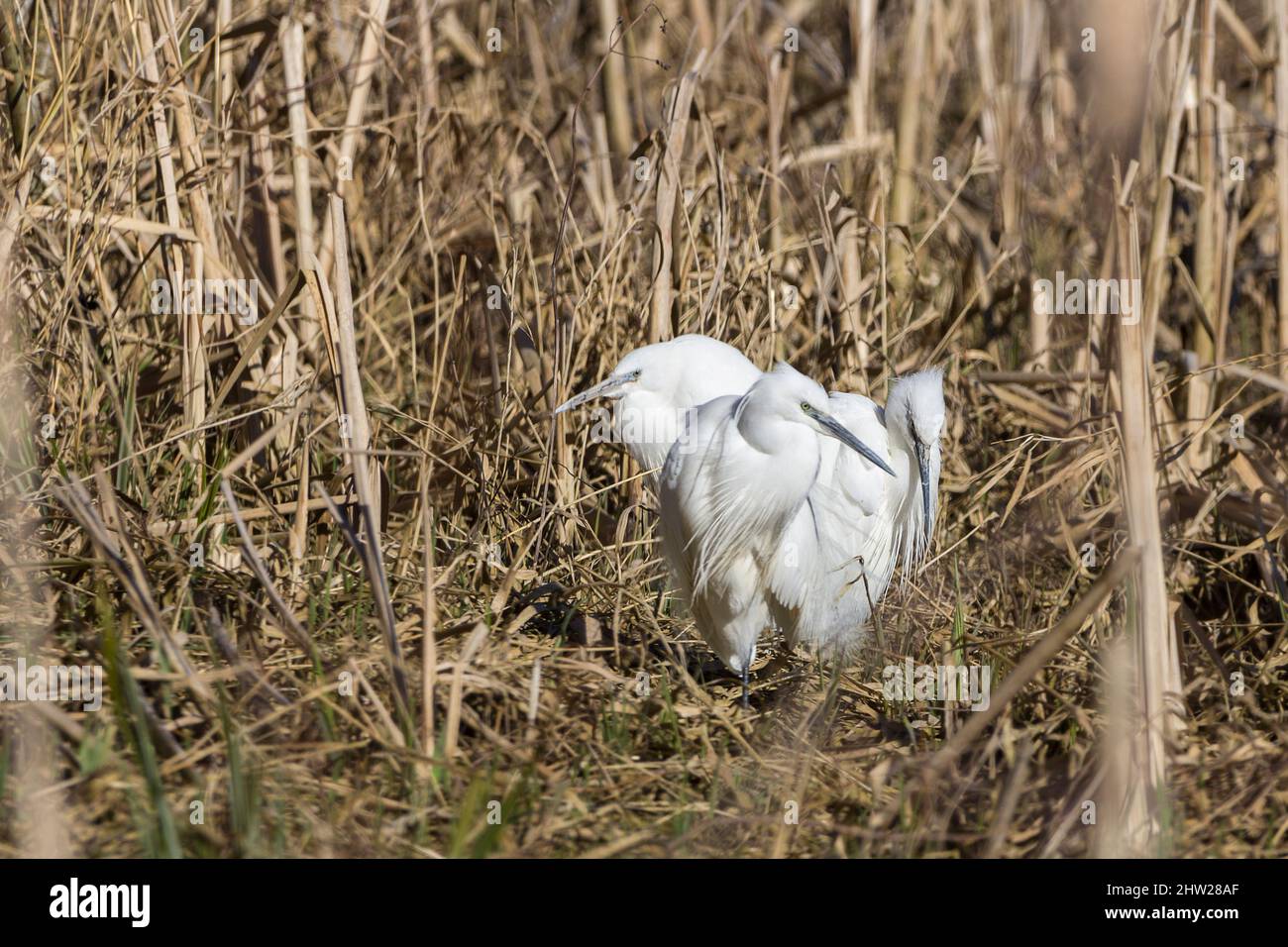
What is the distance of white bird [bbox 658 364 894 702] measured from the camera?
95.8 inches

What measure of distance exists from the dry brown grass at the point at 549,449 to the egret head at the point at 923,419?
0.94ft

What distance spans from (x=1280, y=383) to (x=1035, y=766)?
4.01 feet

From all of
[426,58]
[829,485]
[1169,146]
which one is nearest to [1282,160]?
[1169,146]

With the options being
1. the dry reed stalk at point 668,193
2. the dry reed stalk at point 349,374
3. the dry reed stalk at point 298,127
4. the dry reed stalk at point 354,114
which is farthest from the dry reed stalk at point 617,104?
the dry reed stalk at point 349,374

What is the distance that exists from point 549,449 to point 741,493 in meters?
0.51

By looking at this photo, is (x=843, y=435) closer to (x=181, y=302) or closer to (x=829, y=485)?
(x=829, y=485)

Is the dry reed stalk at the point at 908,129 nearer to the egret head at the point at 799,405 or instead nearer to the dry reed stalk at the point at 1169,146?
the dry reed stalk at the point at 1169,146

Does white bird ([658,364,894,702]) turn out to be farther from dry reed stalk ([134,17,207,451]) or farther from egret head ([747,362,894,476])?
dry reed stalk ([134,17,207,451])

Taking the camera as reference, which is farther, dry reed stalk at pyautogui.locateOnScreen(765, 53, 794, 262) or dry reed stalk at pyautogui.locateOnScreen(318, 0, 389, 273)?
dry reed stalk at pyautogui.locateOnScreen(765, 53, 794, 262)

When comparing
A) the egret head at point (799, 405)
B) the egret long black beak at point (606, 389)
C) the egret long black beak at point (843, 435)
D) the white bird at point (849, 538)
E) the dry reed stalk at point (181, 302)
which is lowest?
the white bird at point (849, 538)

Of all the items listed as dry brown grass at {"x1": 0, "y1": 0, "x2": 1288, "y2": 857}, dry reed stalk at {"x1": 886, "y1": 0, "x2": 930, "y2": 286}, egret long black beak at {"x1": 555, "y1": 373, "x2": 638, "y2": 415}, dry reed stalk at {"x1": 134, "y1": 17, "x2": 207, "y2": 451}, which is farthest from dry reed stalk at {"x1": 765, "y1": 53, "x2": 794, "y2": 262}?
dry reed stalk at {"x1": 134, "y1": 17, "x2": 207, "y2": 451}

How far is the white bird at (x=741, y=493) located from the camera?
7.98ft

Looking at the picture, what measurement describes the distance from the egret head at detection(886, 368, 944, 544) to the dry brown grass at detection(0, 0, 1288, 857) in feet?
0.94

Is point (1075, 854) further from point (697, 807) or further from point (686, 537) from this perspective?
point (686, 537)
